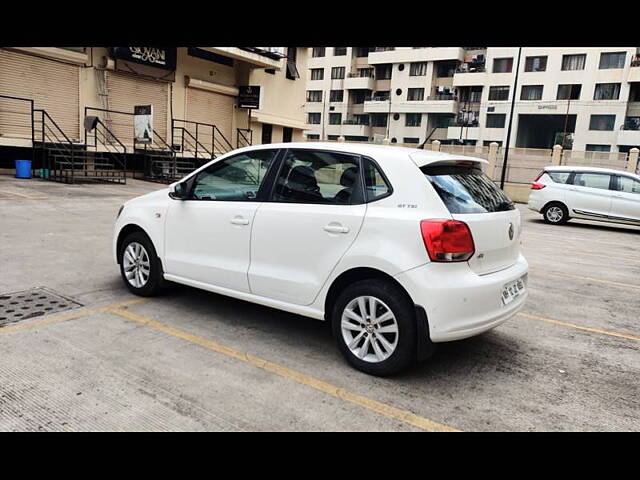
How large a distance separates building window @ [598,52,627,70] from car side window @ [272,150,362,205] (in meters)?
51.5

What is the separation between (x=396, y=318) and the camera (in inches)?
140

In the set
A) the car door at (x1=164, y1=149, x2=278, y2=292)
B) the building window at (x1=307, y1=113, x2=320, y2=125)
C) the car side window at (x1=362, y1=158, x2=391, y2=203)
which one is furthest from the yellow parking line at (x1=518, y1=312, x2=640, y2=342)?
the building window at (x1=307, y1=113, x2=320, y2=125)

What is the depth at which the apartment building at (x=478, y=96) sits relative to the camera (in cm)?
4619

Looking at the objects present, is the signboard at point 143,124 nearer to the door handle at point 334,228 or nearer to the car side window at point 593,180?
the car side window at point 593,180

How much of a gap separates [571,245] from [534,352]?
7.43 metres

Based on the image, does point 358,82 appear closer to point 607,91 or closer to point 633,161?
point 607,91

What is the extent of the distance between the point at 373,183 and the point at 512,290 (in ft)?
4.57

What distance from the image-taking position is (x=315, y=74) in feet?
221

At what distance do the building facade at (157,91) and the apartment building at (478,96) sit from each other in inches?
642

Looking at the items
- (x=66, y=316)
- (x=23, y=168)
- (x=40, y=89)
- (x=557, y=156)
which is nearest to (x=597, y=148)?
(x=557, y=156)

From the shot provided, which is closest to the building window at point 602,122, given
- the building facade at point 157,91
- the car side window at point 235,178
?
the building facade at point 157,91

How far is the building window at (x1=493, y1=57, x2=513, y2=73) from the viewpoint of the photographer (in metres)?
51.0
